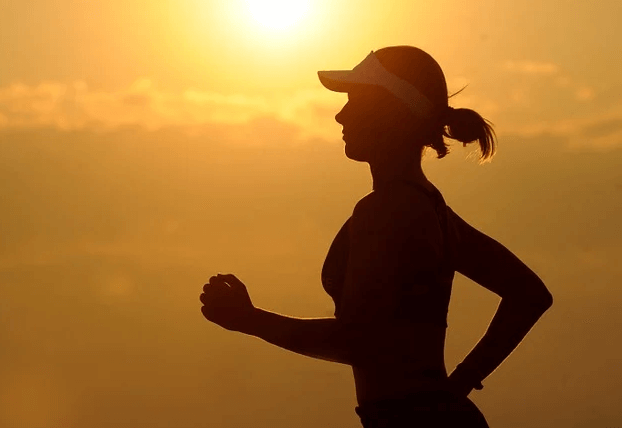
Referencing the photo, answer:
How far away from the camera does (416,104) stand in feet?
22.0

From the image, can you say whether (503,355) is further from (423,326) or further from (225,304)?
(225,304)

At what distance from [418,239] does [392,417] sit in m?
0.66

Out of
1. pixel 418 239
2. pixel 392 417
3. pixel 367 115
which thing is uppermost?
pixel 367 115

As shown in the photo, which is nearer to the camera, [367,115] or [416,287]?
[416,287]

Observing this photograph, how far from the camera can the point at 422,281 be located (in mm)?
6336

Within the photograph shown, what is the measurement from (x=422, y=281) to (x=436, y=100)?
33.3 inches

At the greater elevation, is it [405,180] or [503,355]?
[405,180]

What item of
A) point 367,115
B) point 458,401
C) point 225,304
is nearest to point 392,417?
point 458,401

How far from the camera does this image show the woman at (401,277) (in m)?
6.26

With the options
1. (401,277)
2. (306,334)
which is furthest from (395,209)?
(306,334)

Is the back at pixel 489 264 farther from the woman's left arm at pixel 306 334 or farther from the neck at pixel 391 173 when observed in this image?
the woman's left arm at pixel 306 334

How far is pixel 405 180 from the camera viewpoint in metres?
6.54

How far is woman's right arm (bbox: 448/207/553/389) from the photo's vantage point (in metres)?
6.85

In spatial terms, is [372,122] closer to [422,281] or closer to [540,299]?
[422,281]
